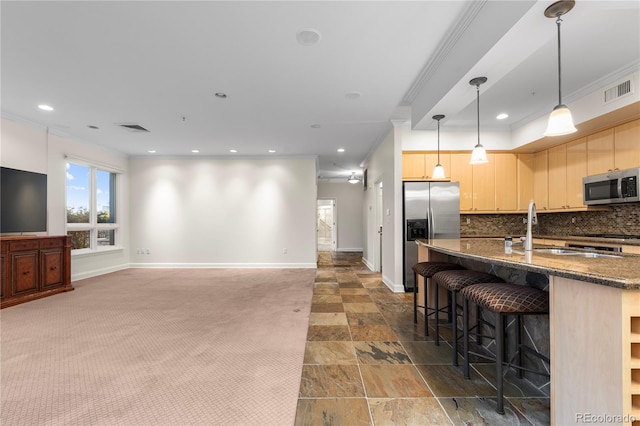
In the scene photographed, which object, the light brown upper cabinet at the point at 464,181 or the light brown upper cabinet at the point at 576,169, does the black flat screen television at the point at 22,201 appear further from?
the light brown upper cabinet at the point at 576,169

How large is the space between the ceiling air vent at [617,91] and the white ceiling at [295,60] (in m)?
0.12

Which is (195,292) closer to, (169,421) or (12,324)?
(12,324)

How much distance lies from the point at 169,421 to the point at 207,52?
2823 millimetres

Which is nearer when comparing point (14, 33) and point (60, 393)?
point (60, 393)

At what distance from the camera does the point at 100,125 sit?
462 cm

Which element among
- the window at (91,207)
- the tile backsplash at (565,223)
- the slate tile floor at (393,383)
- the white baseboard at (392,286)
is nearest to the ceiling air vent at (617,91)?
the tile backsplash at (565,223)

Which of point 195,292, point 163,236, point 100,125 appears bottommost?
point 195,292

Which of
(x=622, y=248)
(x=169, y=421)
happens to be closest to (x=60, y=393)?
(x=169, y=421)

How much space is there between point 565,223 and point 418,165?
8.28 feet

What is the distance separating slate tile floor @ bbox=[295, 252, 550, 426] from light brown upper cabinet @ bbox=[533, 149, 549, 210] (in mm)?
3324

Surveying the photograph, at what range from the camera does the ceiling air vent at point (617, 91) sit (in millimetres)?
2953

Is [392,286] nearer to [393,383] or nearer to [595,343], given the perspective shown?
[393,383]

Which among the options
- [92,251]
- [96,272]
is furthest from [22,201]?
[96,272]

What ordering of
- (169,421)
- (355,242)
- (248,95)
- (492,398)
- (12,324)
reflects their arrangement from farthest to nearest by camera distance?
(355,242)
(248,95)
(12,324)
(492,398)
(169,421)
